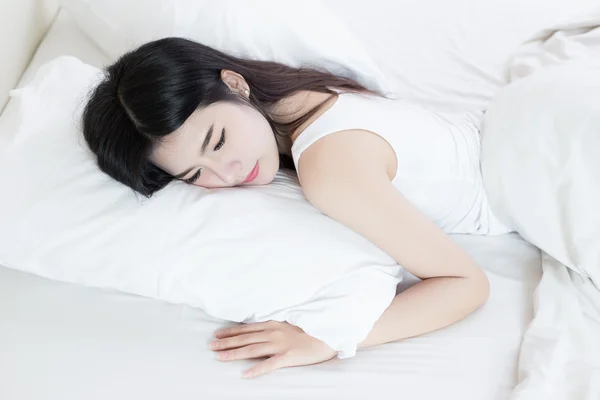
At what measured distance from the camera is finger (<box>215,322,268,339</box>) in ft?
3.27

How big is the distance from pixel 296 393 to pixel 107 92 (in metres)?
0.60

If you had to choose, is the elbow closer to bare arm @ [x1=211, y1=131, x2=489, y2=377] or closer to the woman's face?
bare arm @ [x1=211, y1=131, x2=489, y2=377]

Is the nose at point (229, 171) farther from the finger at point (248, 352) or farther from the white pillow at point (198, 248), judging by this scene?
the finger at point (248, 352)

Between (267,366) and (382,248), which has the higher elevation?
(382,248)

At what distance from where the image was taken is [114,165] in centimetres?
104

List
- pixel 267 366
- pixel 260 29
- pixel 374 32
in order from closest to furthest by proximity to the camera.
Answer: pixel 267 366, pixel 260 29, pixel 374 32

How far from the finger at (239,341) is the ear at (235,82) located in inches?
16.7

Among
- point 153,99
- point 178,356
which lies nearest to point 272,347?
point 178,356

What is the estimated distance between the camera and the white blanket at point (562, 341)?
892mm

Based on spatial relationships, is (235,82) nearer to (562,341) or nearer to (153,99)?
(153,99)

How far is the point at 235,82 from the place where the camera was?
1084mm

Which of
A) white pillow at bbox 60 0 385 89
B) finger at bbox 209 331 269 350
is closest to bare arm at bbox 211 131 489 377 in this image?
finger at bbox 209 331 269 350

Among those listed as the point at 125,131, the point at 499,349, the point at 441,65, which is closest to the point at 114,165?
the point at 125,131

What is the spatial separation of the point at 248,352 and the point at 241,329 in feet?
0.16
